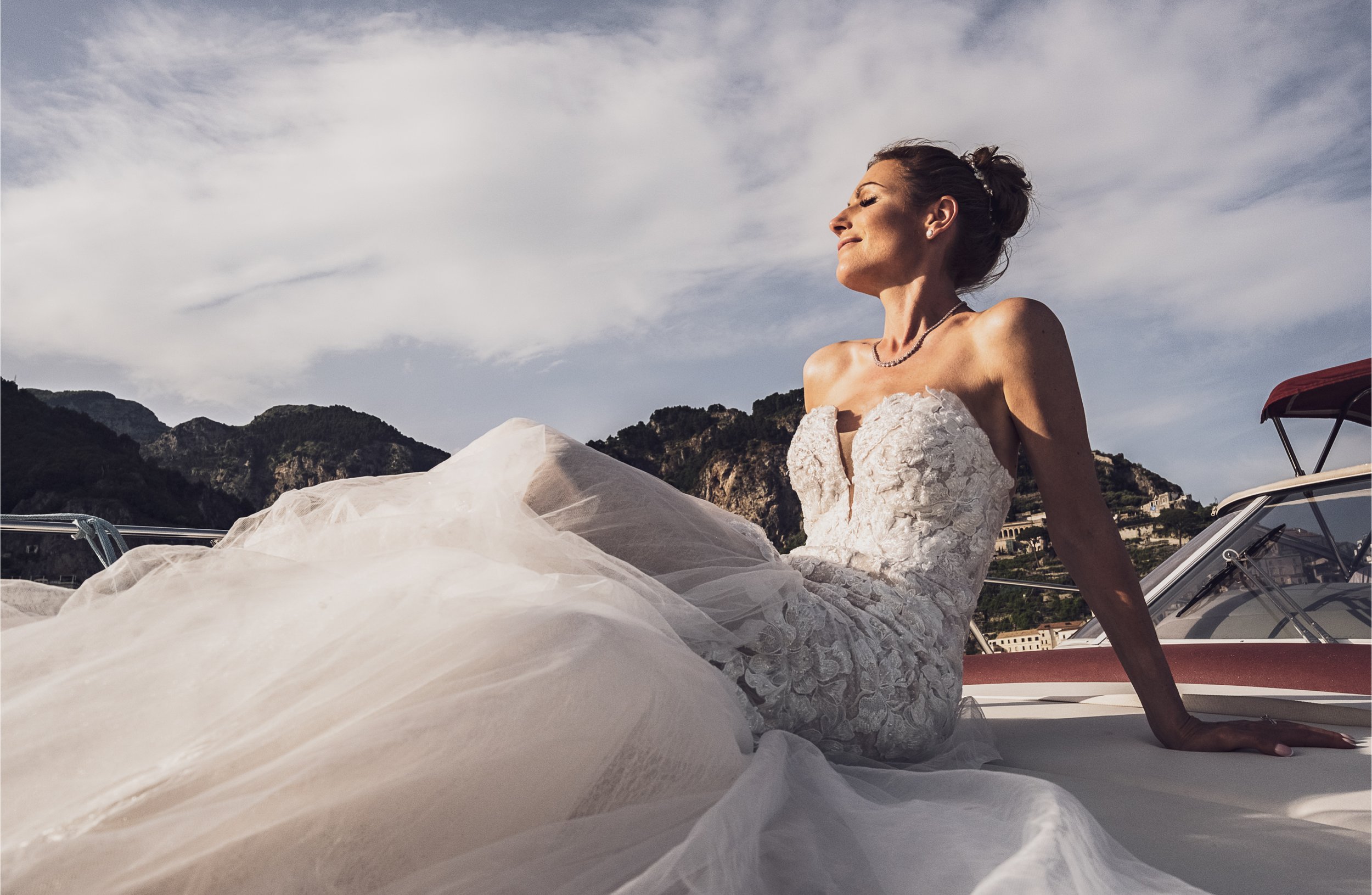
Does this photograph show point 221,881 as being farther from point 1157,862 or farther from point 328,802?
point 1157,862

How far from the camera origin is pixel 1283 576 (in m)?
3.02

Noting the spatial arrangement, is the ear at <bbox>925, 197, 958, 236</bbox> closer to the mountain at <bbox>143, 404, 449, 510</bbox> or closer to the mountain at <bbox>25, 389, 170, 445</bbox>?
the mountain at <bbox>143, 404, 449, 510</bbox>

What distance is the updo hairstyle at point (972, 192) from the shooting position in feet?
8.52

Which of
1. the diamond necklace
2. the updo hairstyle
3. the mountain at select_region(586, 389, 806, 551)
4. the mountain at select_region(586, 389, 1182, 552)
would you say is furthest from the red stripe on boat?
the mountain at select_region(586, 389, 806, 551)

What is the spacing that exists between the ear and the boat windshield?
1726 mm

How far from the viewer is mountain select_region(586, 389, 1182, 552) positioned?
2572cm

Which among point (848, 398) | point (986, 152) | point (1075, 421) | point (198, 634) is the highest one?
point (986, 152)

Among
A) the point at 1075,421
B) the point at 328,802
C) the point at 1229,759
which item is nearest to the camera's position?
the point at 328,802

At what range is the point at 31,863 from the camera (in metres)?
0.72

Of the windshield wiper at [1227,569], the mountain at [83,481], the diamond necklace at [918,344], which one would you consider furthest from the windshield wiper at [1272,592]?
the mountain at [83,481]

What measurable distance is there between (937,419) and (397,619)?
4.82ft

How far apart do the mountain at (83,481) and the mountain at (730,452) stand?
13.7 metres

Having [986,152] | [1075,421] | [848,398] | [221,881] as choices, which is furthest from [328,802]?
[986,152]

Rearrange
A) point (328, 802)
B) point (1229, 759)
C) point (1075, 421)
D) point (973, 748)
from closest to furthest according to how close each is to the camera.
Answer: point (328, 802), point (1229, 759), point (973, 748), point (1075, 421)
